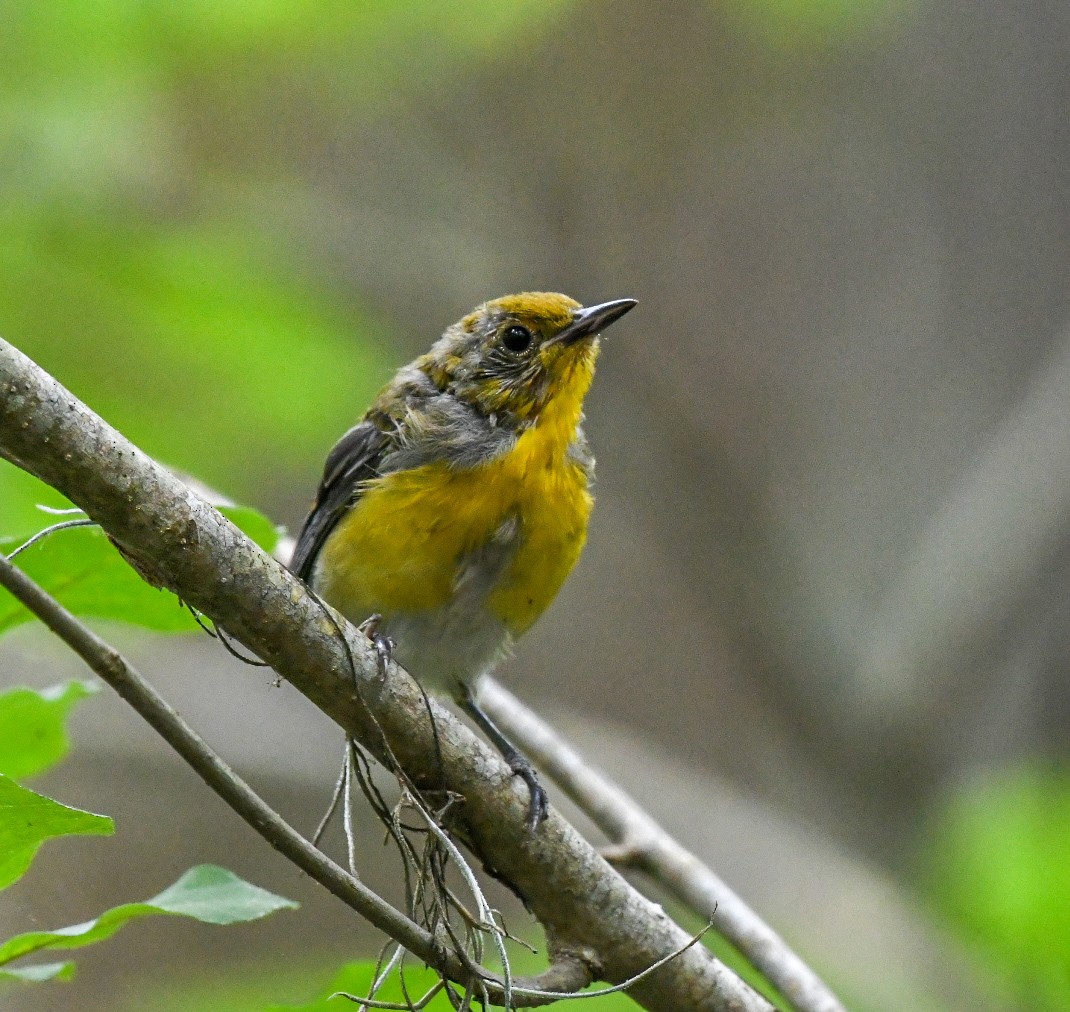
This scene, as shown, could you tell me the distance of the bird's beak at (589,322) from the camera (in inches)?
174

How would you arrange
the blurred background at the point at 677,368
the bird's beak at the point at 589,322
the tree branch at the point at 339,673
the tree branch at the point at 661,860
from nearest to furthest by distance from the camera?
the tree branch at the point at 339,673
the tree branch at the point at 661,860
the bird's beak at the point at 589,322
the blurred background at the point at 677,368

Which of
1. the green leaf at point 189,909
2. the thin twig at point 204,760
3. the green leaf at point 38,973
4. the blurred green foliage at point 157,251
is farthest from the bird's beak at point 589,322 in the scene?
the green leaf at point 38,973

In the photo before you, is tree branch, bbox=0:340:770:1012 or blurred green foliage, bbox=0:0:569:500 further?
blurred green foliage, bbox=0:0:569:500

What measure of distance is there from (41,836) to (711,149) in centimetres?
855

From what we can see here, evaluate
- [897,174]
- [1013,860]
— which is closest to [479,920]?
[1013,860]

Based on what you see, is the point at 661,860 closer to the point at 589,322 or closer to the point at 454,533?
the point at 454,533

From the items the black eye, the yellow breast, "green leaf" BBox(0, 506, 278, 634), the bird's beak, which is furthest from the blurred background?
"green leaf" BBox(0, 506, 278, 634)

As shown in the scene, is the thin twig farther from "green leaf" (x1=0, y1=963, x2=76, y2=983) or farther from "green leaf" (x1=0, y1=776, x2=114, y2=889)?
"green leaf" (x1=0, y1=963, x2=76, y2=983)

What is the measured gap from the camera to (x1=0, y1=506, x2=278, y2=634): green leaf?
273cm

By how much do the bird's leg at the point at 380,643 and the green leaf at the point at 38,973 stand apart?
0.84 m

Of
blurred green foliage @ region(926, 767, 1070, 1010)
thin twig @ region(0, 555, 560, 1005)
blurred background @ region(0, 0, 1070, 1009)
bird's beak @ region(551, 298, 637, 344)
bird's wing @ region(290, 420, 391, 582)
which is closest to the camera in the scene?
thin twig @ region(0, 555, 560, 1005)

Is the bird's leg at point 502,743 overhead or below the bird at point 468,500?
below

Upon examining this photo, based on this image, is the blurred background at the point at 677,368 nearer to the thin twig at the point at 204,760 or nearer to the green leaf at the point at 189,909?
the green leaf at the point at 189,909

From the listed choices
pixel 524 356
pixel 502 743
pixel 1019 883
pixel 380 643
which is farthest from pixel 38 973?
pixel 1019 883
